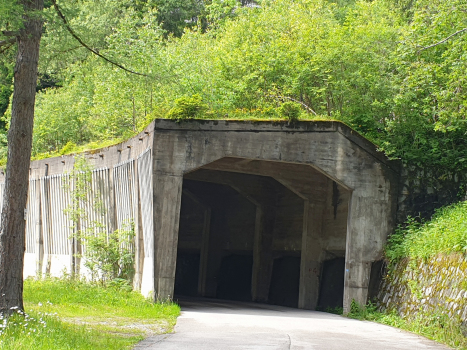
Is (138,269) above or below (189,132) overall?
below

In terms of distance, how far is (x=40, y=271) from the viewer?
73.3 feet

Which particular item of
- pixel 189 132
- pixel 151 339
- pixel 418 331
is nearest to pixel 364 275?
pixel 418 331

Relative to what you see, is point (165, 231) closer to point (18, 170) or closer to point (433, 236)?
point (18, 170)

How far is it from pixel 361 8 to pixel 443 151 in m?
16.0

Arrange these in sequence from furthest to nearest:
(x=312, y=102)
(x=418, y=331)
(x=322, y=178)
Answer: (x=312, y=102) → (x=322, y=178) → (x=418, y=331)

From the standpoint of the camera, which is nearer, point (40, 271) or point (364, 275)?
point (364, 275)

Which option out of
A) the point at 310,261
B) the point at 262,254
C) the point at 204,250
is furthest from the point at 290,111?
the point at 204,250

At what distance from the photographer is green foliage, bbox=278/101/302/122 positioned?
15.6 metres

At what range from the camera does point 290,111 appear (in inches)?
616

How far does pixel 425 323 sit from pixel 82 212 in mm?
11465

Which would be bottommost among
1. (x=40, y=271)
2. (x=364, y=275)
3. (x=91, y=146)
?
(x=40, y=271)

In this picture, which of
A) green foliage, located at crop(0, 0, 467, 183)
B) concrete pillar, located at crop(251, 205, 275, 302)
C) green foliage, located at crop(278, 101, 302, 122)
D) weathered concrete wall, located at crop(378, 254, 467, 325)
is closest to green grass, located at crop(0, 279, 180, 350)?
green foliage, located at crop(0, 0, 467, 183)

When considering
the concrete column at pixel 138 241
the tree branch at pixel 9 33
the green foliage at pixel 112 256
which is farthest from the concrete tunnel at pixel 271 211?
the tree branch at pixel 9 33

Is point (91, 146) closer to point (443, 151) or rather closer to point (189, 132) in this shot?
point (189, 132)
